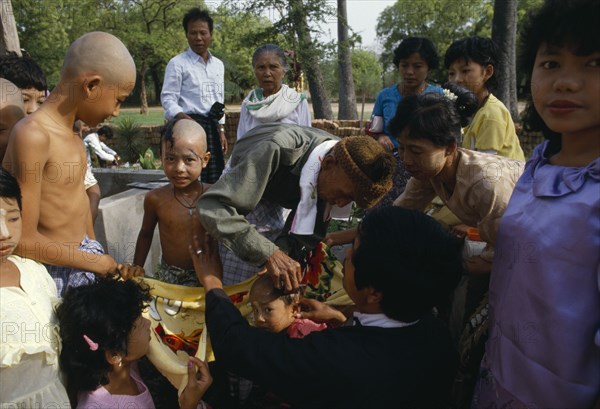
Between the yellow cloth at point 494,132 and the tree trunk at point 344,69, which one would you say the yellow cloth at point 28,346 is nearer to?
the yellow cloth at point 494,132

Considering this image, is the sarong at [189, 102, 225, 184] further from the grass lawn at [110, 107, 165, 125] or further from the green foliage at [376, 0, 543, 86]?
the green foliage at [376, 0, 543, 86]

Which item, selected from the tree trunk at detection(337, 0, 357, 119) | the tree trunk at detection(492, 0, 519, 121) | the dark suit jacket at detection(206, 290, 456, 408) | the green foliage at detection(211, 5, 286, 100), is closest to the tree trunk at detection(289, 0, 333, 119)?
the tree trunk at detection(337, 0, 357, 119)

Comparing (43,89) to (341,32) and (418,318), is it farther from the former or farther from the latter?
(341,32)

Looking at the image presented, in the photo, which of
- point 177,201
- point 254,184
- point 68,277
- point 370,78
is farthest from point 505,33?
point 370,78

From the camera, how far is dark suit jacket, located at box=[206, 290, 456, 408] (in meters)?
1.49

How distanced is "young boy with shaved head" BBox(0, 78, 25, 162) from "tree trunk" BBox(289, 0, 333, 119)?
440 inches

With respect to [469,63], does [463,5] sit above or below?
above

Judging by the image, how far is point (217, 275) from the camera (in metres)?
2.12

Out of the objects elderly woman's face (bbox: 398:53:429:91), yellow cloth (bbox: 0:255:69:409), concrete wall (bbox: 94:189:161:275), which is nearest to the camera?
yellow cloth (bbox: 0:255:69:409)

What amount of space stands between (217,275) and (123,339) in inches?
18.6

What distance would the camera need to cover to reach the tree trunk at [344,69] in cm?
1427

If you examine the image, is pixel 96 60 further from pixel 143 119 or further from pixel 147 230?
pixel 143 119

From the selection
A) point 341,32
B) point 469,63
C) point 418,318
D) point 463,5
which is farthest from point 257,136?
point 463,5

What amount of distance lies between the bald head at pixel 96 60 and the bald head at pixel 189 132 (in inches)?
17.9
